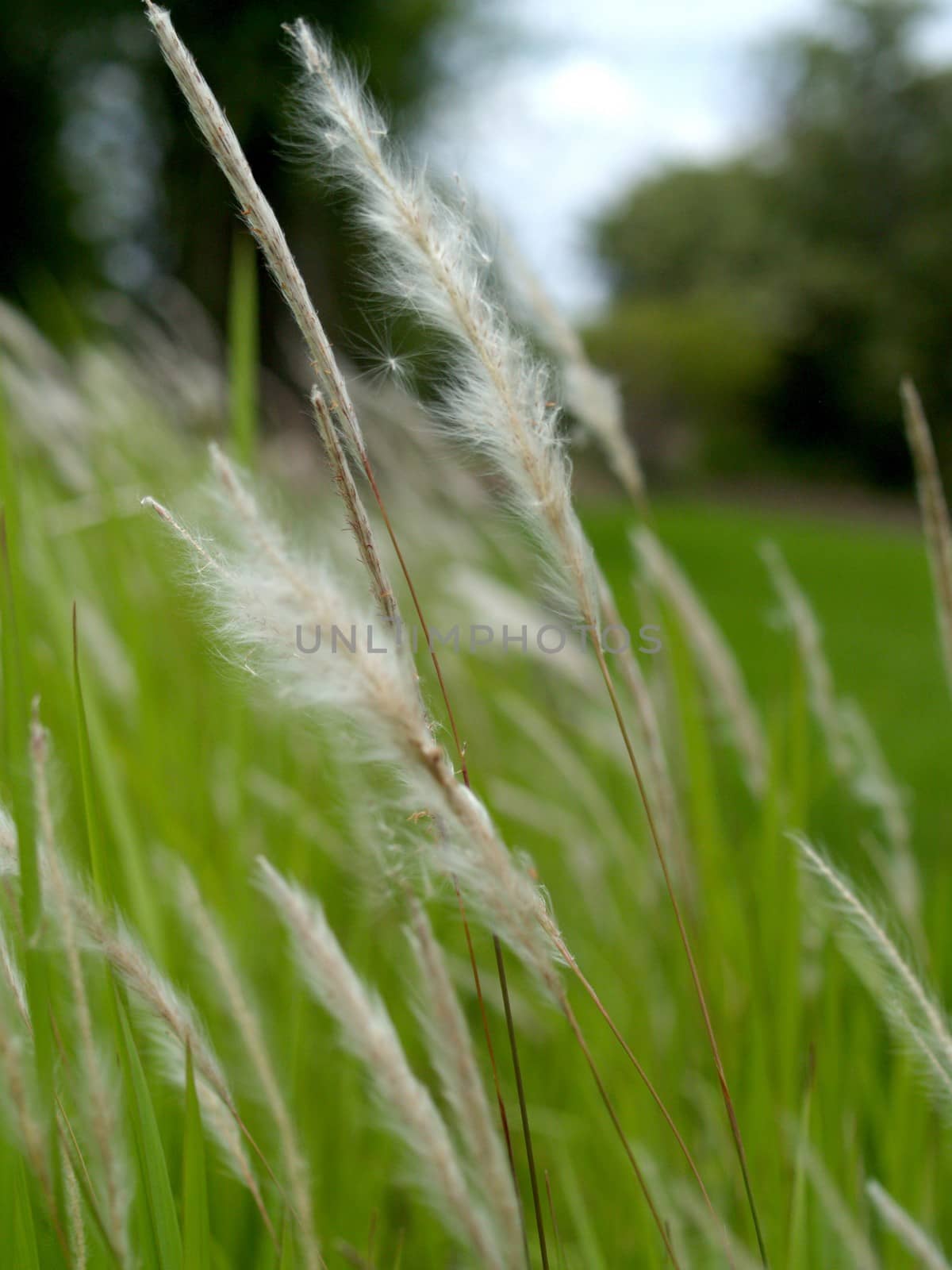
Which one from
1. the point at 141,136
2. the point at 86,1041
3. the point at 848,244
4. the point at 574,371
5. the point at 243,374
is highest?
the point at 848,244

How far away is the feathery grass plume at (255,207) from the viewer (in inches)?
11.8

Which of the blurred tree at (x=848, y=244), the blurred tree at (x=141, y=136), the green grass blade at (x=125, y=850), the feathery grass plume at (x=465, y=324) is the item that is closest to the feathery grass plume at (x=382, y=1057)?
the feathery grass plume at (x=465, y=324)

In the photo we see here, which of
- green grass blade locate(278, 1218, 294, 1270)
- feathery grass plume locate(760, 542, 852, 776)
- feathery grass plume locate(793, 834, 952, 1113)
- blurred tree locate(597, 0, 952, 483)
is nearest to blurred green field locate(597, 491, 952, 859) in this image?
feathery grass plume locate(760, 542, 852, 776)

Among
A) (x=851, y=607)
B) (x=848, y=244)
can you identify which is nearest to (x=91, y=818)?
(x=851, y=607)

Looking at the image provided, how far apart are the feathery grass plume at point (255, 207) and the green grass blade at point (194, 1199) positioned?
241mm

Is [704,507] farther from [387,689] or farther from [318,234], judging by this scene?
[387,689]

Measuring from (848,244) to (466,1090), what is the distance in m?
14.9

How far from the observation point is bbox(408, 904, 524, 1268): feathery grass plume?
34 centimetres

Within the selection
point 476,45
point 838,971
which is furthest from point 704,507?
point 838,971

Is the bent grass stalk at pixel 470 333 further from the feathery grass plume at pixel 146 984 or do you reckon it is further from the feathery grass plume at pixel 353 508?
the feathery grass plume at pixel 146 984

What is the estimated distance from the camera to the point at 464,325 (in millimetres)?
325

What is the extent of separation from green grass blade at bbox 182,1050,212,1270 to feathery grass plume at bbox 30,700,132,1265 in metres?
0.06

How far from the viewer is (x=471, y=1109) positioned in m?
0.34

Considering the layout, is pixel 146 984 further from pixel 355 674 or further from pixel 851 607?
pixel 851 607
